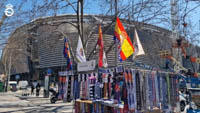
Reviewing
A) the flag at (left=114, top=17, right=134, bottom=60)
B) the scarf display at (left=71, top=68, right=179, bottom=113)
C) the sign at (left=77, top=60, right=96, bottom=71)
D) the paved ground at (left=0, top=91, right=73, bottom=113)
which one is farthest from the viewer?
the paved ground at (left=0, top=91, right=73, bottom=113)

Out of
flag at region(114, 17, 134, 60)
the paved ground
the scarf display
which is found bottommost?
the paved ground

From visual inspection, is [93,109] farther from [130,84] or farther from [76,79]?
[130,84]

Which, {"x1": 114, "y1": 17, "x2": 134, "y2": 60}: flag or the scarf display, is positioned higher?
{"x1": 114, "y1": 17, "x2": 134, "y2": 60}: flag

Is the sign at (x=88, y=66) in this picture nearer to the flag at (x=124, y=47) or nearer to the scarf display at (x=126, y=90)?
the scarf display at (x=126, y=90)

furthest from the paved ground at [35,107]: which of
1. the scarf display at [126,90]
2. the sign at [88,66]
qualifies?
the sign at [88,66]

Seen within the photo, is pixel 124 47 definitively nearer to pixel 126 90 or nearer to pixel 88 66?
pixel 88 66

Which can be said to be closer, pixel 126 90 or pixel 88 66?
pixel 126 90

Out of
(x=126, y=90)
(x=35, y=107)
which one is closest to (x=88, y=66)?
(x=126, y=90)

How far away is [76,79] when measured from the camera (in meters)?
7.53

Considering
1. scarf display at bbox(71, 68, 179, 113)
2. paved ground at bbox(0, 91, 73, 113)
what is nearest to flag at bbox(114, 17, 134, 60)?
scarf display at bbox(71, 68, 179, 113)

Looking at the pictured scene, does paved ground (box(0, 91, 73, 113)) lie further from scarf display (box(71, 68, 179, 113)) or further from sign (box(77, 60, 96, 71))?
sign (box(77, 60, 96, 71))

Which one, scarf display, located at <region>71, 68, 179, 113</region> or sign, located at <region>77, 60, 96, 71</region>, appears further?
sign, located at <region>77, 60, 96, 71</region>

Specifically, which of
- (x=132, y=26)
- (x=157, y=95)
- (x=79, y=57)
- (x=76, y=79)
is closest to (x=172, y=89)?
(x=157, y=95)

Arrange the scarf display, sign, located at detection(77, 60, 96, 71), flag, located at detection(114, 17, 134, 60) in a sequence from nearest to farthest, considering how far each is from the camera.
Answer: the scarf display → sign, located at detection(77, 60, 96, 71) → flag, located at detection(114, 17, 134, 60)
